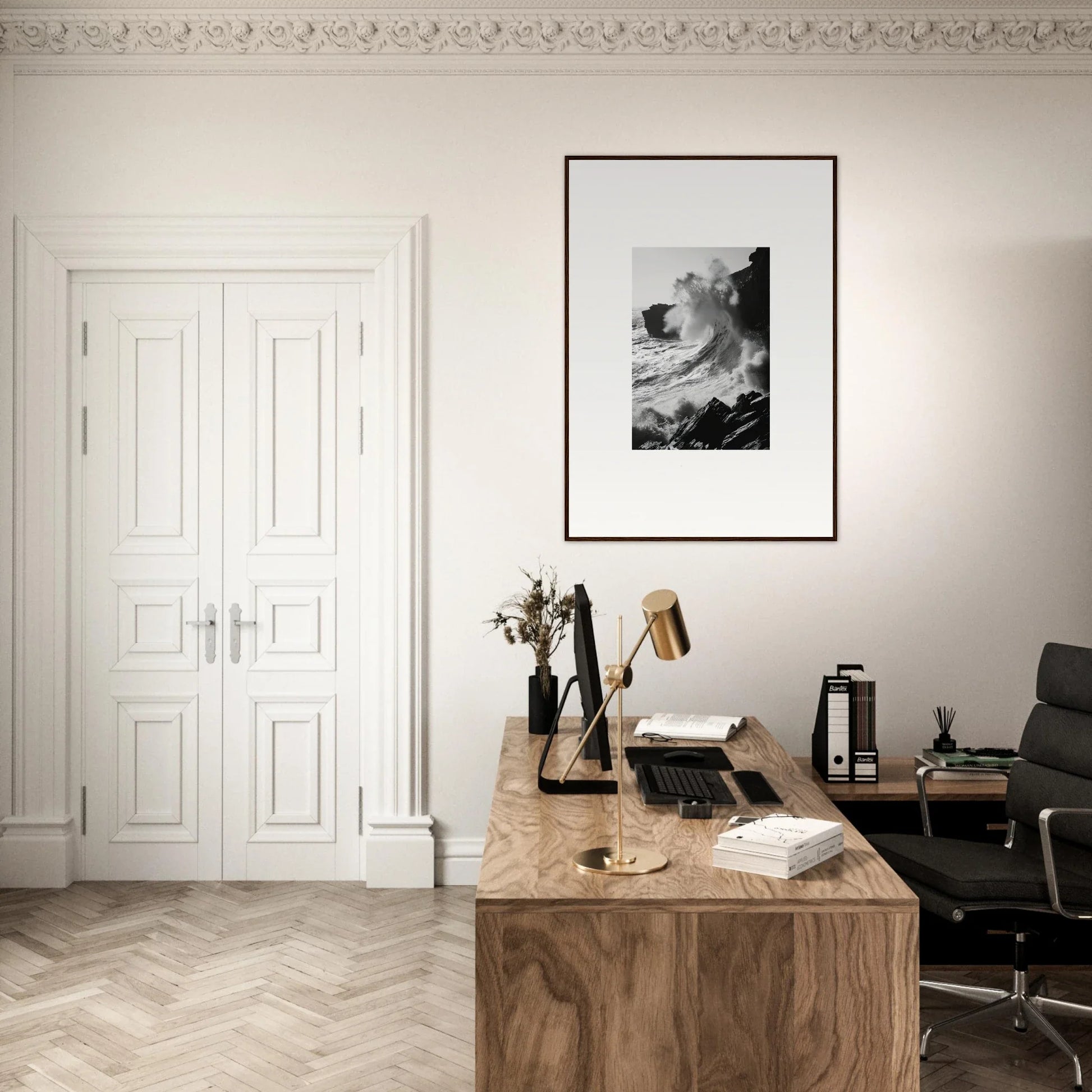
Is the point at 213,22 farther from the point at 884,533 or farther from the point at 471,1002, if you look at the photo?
the point at 471,1002

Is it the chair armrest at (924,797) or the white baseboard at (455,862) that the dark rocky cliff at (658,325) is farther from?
the white baseboard at (455,862)

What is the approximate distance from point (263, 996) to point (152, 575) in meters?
1.75

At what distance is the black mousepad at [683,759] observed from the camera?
2.82m

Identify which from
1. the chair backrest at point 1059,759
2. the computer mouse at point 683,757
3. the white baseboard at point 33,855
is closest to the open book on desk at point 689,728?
the computer mouse at point 683,757

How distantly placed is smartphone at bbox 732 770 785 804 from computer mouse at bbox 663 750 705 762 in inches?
5.8

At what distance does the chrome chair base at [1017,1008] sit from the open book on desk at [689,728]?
891 mm

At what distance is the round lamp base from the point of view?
6.34 feet

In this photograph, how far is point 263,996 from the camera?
3.04 m

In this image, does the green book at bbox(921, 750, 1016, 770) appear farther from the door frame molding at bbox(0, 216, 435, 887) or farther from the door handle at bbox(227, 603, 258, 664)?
the door handle at bbox(227, 603, 258, 664)

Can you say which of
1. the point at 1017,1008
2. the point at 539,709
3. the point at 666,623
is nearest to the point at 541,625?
the point at 539,709

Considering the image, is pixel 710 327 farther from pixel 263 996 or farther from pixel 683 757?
pixel 263 996

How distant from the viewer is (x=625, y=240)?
3930 millimetres

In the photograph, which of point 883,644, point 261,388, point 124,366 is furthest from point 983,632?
point 124,366

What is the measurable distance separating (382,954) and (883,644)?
221cm
